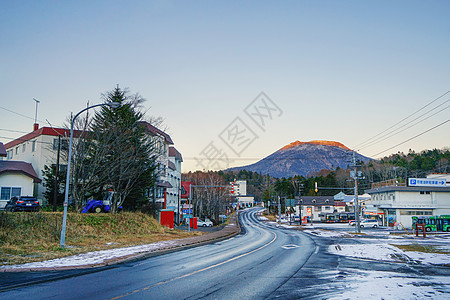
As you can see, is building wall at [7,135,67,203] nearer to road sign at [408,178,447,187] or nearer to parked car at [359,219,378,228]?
road sign at [408,178,447,187]

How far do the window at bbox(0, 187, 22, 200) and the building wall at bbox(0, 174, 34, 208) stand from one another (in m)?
0.33

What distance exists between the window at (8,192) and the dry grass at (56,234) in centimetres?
1386

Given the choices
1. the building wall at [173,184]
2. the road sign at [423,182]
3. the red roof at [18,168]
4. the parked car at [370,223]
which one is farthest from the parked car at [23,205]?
the parked car at [370,223]

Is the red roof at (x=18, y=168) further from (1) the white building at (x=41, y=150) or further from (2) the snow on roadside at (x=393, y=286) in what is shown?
(2) the snow on roadside at (x=393, y=286)

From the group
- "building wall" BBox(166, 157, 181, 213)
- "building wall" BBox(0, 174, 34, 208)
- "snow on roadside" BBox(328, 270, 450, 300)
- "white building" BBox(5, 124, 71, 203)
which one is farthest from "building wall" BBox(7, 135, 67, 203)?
"snow on roadside" BBox(328, 270, 450, 300)

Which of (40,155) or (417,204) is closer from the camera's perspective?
(40,155)

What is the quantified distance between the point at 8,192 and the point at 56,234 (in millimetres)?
18581

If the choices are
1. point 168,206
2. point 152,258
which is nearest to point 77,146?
point 152,258

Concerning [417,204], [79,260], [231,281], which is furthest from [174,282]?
[417,204]

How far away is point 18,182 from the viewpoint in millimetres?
38312

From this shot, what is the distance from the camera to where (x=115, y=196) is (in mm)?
35656

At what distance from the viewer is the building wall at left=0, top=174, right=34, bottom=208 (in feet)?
123

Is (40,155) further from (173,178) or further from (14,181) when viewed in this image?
(173,178)

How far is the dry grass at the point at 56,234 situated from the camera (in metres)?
18.7
